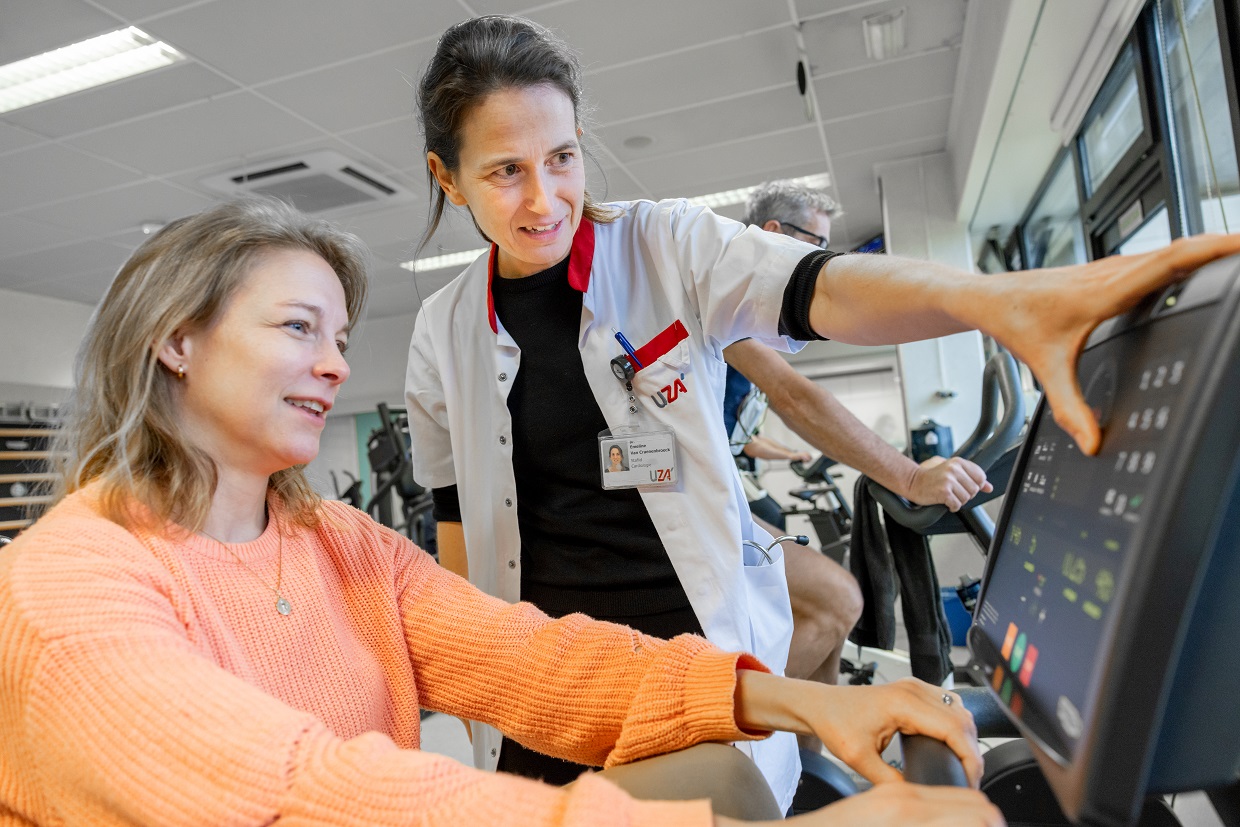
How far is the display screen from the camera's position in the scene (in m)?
0.45

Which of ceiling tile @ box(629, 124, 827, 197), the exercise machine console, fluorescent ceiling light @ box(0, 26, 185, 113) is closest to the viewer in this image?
the exercise machine console

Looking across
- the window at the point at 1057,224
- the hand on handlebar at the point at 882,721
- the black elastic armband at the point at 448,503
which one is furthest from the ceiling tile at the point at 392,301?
the hand on handlebar at the point at 882,721

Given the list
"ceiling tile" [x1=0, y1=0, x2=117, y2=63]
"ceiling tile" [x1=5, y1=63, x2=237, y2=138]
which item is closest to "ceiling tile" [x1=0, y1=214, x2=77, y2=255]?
"ceiling tile" [x1=5, y1=63, x2=237, y2=138]

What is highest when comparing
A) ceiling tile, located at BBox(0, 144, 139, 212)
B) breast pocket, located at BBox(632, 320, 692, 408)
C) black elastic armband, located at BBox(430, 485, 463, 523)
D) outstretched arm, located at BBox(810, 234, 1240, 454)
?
ceiling tile, located at BBox(0, 144, 139, 212)

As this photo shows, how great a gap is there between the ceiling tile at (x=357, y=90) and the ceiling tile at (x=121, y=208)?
53.6 inches

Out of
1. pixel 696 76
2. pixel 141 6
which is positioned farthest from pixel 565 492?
pixel 696 76

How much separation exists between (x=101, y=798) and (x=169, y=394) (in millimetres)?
504

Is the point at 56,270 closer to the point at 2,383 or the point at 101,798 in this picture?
the point at 2,383

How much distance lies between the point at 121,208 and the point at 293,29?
2734 mm

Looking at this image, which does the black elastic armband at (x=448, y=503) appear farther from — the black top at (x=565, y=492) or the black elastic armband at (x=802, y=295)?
the black elastic armband at (x=802, y=295)

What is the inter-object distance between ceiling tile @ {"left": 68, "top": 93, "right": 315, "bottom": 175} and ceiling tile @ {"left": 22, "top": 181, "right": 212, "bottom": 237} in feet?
1.35

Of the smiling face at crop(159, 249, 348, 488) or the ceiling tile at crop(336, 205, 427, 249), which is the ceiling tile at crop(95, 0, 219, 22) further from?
the smiling face at crop(159, 249, 348, 488)

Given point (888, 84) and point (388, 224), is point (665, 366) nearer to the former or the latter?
point (888, 84)

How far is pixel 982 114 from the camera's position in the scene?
4.31 metres
